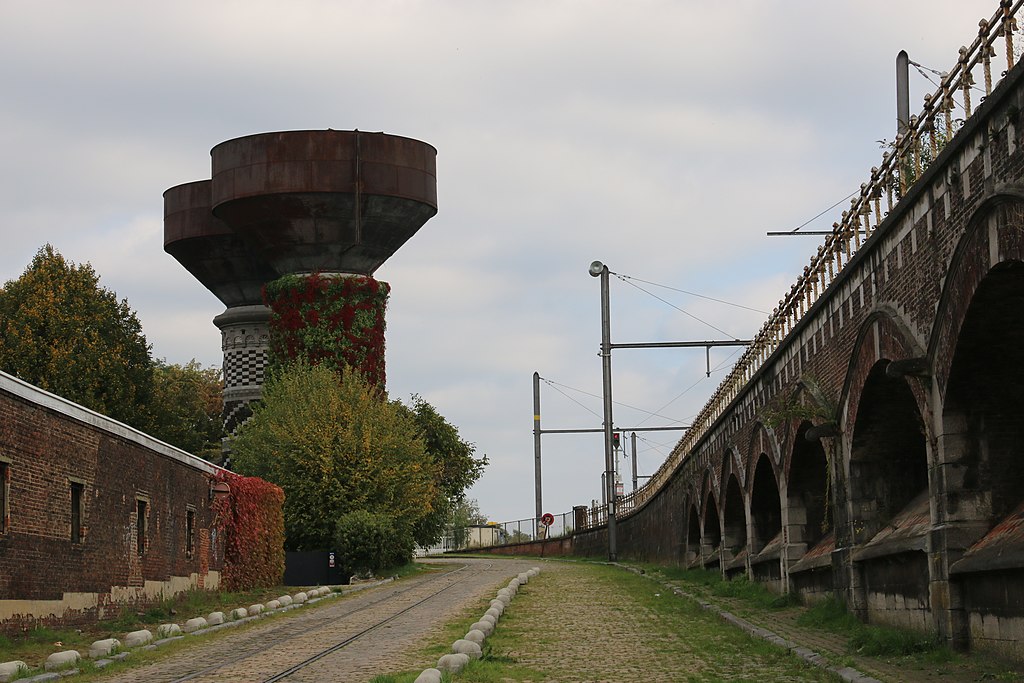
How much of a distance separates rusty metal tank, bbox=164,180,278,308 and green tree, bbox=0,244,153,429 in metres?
5.00

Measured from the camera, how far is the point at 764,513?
2877 centimetres

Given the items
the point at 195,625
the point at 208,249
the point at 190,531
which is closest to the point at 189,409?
the point at 208,249

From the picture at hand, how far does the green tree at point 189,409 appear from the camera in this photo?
178 feet

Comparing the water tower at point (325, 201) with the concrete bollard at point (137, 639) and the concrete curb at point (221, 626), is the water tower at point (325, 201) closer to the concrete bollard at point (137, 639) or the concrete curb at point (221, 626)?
the concrete curb at point (221, 626)

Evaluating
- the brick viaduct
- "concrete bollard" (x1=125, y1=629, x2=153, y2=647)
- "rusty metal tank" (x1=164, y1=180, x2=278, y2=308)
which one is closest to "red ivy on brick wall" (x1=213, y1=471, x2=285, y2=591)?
"concrete bollard" (x1=125, y1=629, x2=153, y2=647)

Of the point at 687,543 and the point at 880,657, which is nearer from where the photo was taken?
the point at 880,657

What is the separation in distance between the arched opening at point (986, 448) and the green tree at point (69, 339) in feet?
129

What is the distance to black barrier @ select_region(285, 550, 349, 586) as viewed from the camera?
4078cm

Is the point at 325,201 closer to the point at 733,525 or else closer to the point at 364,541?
the point at 364,541

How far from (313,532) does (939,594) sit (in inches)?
1182

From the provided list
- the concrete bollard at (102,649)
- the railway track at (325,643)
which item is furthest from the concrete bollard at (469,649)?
the concrete bollard at (102,649)

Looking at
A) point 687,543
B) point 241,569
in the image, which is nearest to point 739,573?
point 687,543

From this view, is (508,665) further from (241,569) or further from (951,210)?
(241,569)

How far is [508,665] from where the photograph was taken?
48.8 feet
